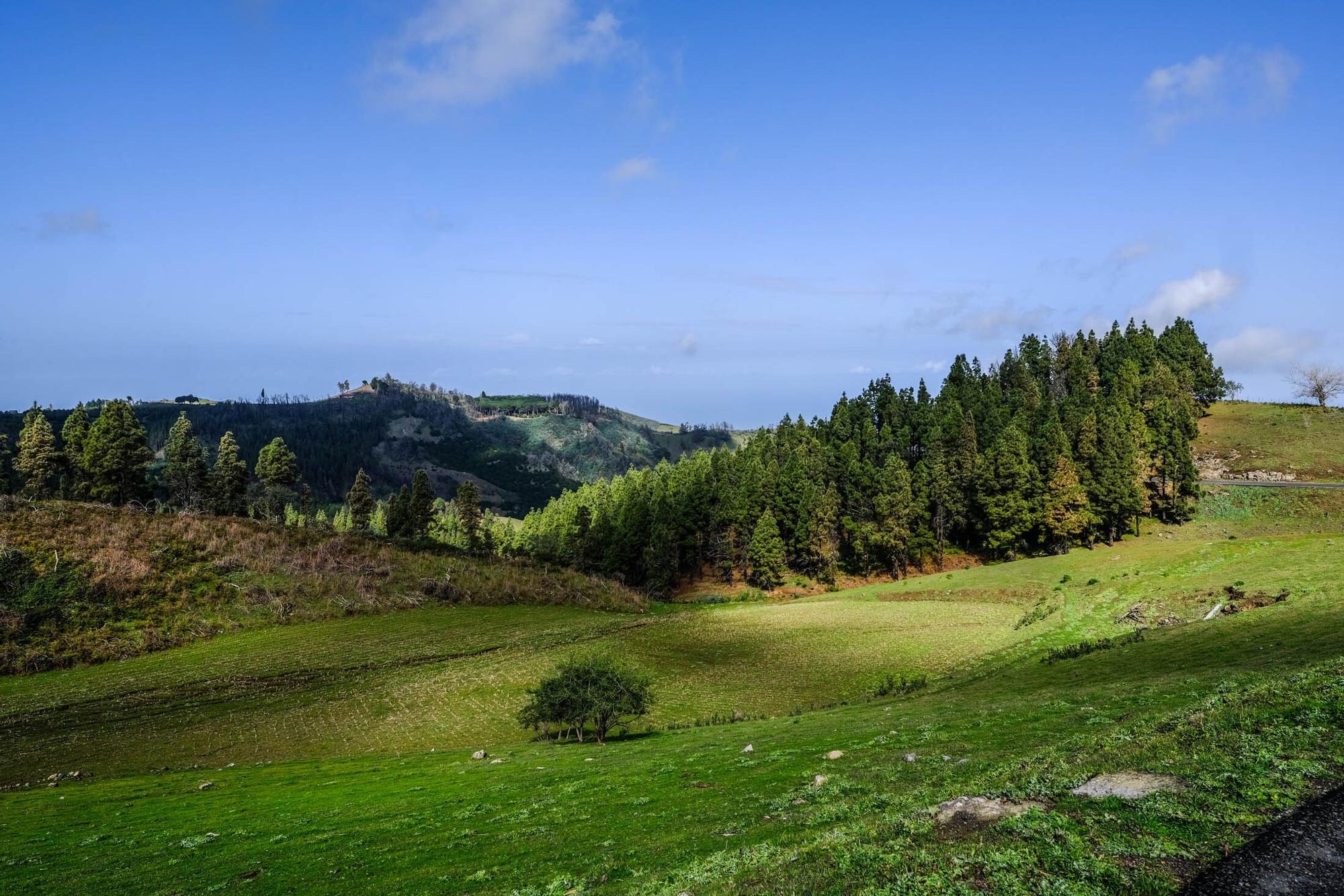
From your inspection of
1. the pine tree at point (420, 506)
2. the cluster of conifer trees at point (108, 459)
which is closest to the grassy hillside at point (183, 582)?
the cluster of conifer trees at point (108, 459)

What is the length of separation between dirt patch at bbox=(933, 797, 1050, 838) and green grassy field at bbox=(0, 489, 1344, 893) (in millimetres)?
295

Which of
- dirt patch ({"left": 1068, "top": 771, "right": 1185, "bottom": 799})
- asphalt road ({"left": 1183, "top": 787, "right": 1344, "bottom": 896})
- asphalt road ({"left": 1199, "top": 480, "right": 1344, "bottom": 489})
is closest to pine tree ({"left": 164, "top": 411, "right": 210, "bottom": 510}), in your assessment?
dirt patch ({"left": 1068, "top": 771, "right": 1185, "bottom": 799})

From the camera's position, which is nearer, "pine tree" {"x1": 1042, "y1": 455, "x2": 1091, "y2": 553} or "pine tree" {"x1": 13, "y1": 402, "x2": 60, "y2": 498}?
"pine tree" {"x1": 1042, "y1": 455, "x2": 1091, "y2": 553}

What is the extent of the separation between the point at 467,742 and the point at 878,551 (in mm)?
88353

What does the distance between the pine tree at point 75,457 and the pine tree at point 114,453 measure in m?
1.96

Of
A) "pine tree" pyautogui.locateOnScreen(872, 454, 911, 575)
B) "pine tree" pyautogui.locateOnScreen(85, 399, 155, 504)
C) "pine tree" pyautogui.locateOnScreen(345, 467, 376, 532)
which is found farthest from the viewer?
"pine tree" pyautogui.locateOnScreen(345, 467, 376, 532)

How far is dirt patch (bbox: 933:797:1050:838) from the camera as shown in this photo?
12.6 m

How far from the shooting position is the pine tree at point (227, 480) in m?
123

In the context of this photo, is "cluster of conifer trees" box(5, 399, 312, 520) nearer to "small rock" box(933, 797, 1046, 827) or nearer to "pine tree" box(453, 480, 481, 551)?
"pine tree" box(453, 480, 481, 551)

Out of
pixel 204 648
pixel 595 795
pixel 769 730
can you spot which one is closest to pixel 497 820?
pixel 595 795

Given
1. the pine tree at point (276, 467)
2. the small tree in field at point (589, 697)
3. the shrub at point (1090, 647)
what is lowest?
the small tree in field at point (589, 697)

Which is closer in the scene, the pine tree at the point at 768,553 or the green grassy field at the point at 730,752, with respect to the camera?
the green grassy field at the point at 730,752

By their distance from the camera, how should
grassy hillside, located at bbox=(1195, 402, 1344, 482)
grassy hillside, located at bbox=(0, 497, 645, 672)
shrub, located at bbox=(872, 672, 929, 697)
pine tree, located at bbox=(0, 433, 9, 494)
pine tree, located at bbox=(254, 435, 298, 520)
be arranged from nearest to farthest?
shrub, located at bbox=(872, 672, 929, 697) → grassy hillside, located at bbox=(0, 497, 645, 672) → pine tree, located at bbox=(0, 433, 9, 494) → grassy hillside, located at bbox=(1195, 402, 1344, 482) → pine tree, located at bbox=(254, 435, 298, 520)

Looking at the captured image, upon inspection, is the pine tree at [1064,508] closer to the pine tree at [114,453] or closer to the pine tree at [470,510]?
the pine tree at [470,510]
